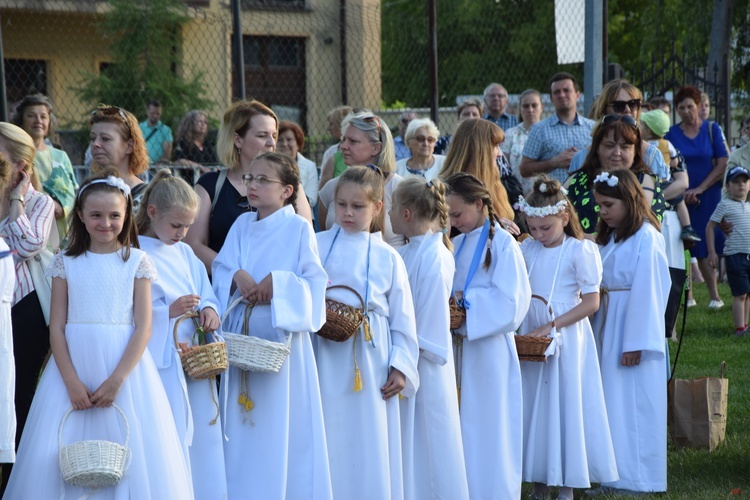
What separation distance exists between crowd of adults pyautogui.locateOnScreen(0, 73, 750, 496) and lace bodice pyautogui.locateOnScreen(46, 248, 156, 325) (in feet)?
2.10

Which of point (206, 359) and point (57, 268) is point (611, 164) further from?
point (57, 268)

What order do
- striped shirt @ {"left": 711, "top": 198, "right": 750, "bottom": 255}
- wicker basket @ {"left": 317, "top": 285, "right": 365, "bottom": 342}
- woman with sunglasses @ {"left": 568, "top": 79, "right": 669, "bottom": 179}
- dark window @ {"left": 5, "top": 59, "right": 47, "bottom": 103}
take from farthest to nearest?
dark window @ {"left": 5, "top": 59, "right": 47, "bottom": 103} → striped shirt @ {"left": 711, "top": 198, "right": 750, "bottom": 255} → woman with sunglasses @ {"left": 568, "top": 79, "right": 669, "bottom": 179} → wicker basket @ {"left": 317, "top": 285, "right": 365, "bottom": 342}

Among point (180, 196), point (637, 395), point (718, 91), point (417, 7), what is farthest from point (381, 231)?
point (417, 7)

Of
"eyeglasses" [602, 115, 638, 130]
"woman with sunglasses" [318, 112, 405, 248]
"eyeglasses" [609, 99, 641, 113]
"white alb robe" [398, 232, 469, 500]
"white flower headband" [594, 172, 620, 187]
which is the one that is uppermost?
"eyeglasses" [609, 99, 641, 113]

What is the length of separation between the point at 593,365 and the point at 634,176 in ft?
3.61

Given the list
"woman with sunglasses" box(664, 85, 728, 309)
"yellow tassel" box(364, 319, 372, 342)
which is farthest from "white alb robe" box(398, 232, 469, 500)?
"woman with sunglasses" box(664, 85, 728, 309)

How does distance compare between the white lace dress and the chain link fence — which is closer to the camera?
the white lace dress

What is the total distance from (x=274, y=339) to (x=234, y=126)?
127cm

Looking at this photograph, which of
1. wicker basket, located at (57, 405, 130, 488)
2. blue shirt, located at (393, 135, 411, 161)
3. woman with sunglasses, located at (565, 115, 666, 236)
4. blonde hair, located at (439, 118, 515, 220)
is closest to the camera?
wicker basket, located at (57, 405, 130, 488)

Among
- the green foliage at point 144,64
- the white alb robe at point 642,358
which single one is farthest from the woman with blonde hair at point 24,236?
the green foliage at point 144,64

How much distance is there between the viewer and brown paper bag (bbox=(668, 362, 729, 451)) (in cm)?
661

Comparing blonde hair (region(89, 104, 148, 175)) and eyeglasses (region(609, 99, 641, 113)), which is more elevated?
eyeglasses (region(609, 99, 641, 113))

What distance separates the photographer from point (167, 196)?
15.7ft

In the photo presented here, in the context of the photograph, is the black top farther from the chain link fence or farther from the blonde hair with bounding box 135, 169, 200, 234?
the chain link fence
